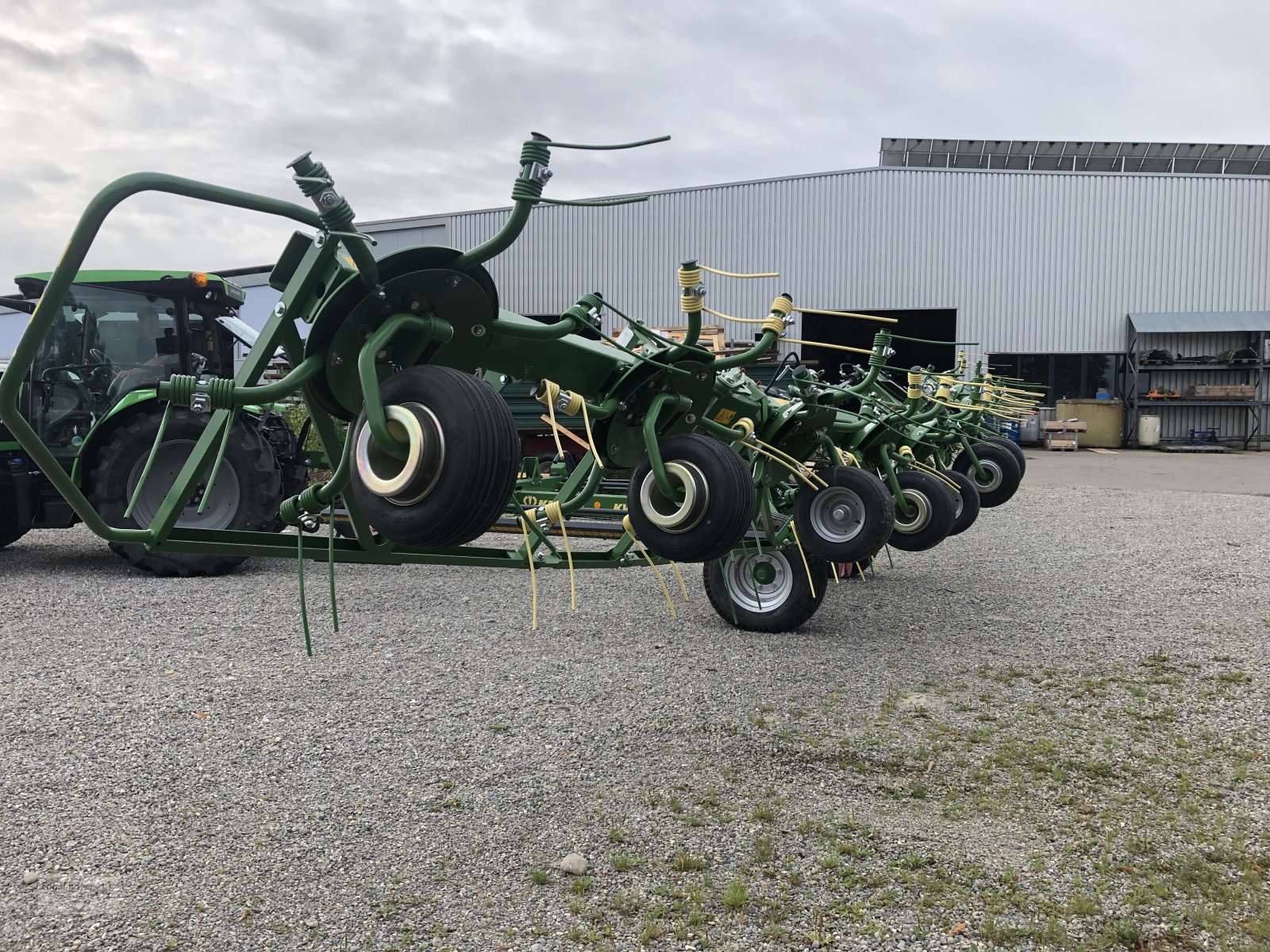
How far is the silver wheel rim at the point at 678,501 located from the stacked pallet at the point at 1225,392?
20.5m

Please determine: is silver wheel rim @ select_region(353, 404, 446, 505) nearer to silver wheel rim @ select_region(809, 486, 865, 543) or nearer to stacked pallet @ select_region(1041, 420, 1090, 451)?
silver wheel rim @ select_region(809, 486, 865, 543)

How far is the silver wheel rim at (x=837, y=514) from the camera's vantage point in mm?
4242

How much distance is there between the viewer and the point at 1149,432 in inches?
785

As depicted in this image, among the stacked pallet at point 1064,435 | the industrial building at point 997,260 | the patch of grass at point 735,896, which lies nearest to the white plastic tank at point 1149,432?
the industrial building at point 997,260

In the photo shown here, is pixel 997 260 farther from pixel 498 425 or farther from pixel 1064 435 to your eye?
pixel 498 425

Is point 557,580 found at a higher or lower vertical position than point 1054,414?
lower

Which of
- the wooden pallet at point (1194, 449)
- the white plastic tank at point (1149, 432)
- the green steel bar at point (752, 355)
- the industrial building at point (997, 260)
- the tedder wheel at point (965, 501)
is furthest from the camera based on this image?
the industrial building at point (997, 260)

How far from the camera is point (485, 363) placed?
270 centimetres

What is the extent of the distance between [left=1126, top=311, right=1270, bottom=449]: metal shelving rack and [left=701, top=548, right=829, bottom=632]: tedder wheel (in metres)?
18.0

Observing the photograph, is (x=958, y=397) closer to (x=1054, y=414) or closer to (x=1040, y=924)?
(x=1040, y=924)

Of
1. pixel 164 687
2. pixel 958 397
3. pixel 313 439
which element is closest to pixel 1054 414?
pixel 958 397

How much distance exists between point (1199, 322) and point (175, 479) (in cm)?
2049

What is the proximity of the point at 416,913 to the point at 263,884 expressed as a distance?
1.45 ft

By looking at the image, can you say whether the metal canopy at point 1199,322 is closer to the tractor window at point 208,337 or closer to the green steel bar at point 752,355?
the tractor window at point 208,337
